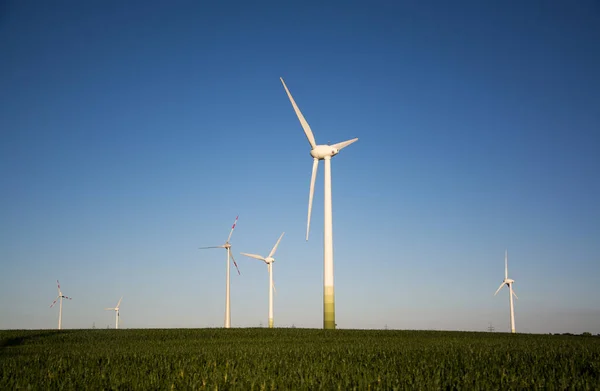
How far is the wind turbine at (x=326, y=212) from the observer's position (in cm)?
5544

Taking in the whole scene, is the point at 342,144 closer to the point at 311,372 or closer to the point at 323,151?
the point at 323,151

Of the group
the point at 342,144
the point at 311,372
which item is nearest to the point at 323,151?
the point at 342,144

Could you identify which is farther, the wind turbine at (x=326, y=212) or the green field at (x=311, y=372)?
the wind turbine at (x=326, y=212)

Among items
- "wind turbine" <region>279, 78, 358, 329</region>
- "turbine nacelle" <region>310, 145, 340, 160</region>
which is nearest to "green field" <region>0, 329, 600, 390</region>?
"wind turbine" <region>279, 78, 358, 329</region>

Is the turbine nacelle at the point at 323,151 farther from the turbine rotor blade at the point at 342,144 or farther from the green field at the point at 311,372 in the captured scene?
the green field at the point at 311,372

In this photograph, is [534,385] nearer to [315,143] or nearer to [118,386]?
[118,386]

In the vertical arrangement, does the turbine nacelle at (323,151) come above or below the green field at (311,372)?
above

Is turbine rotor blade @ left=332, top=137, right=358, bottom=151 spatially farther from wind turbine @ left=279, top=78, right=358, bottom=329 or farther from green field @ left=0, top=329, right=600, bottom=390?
green field @ left=0, top=329, right=600, bottom=390

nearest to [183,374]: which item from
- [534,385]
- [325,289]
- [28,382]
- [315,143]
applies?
[28,382]

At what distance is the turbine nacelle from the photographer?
65.4 metres

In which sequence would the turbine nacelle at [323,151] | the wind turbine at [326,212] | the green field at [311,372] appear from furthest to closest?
the turbine nacelle at [323,151] < the wind turbine at [326,212] < the green field at [311,372]

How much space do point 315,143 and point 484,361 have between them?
1955 inches

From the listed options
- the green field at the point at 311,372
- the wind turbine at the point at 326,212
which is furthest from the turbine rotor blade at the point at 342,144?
the green field at the point at 311,372

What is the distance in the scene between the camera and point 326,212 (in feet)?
193
